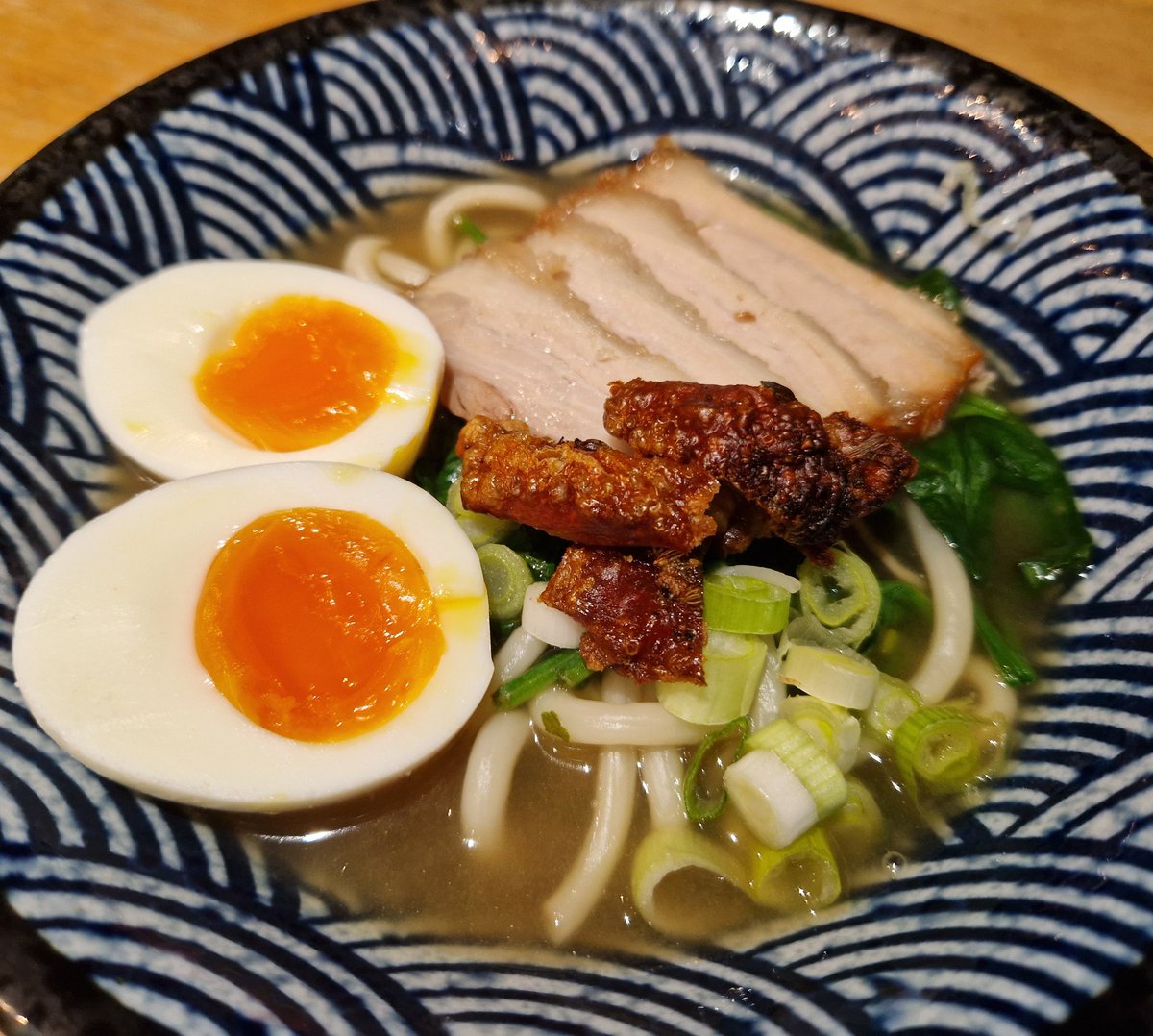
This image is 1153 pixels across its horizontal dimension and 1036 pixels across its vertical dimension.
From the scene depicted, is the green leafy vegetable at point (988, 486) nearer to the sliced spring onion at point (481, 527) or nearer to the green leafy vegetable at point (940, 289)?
the green leafy vegetable at point (940, 289)

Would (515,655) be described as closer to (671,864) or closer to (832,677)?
(671,864)

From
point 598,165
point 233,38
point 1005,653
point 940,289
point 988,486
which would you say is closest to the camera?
point 1005,653

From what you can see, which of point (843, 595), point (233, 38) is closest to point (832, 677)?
point (843, 595)

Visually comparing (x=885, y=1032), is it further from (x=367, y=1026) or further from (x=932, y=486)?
(x=932, y=486)

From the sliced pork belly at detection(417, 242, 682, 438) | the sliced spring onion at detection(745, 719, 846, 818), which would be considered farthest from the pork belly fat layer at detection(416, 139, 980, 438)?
the sliced spring onion at detection(745, 719, 846, 818)

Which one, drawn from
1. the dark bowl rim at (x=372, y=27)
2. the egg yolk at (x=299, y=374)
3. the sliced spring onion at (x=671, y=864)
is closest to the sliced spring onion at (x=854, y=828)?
the sliced spring onion at (x=671, y=864)

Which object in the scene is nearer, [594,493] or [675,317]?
[594,493]

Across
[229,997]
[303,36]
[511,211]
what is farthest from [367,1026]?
[303,36]
